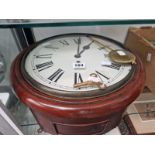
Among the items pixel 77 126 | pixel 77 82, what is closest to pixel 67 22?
pixel 77 82

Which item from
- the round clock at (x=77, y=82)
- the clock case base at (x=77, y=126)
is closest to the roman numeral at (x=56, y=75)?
the round clock at (x=77, y=82)

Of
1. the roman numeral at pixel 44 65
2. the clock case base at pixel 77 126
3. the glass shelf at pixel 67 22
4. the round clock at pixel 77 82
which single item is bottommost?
the clock case base at pixel 77 126

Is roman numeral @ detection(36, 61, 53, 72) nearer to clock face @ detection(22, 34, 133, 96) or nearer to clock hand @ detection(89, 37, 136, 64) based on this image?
clock face @ detection(22, 34, 133, 96)

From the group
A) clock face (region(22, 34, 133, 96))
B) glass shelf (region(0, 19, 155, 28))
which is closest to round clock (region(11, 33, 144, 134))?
clock face (region(22, 34, 133, 96))

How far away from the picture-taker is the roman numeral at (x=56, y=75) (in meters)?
0.48

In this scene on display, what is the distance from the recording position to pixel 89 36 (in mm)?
636

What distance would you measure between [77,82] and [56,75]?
0.06 meters

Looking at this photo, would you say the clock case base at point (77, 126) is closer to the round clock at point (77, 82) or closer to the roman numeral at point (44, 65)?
the round clock at point (77, 82)

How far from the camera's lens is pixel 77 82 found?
1.55 feet
